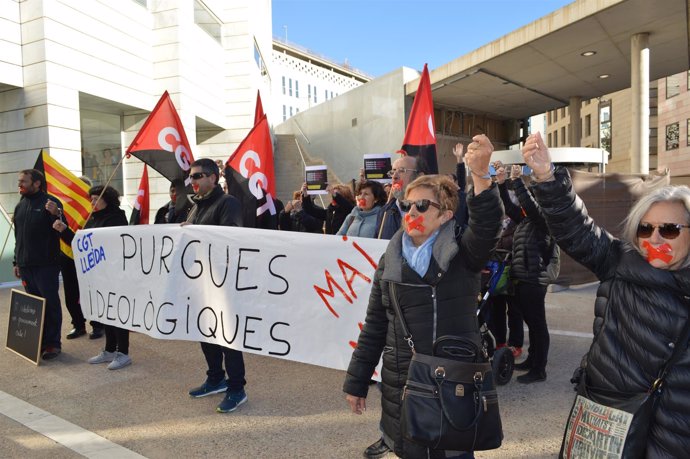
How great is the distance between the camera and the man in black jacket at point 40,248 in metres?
5.30

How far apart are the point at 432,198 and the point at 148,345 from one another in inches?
187

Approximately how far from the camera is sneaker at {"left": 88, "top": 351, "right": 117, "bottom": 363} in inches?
202

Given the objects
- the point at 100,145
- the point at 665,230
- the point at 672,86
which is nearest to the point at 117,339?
the point at 665,230

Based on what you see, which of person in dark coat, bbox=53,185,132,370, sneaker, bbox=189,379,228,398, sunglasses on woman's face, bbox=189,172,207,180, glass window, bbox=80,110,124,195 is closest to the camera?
sunglasses on woman's face, bbox=189,172,207,180

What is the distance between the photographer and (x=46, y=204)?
17.4 ft

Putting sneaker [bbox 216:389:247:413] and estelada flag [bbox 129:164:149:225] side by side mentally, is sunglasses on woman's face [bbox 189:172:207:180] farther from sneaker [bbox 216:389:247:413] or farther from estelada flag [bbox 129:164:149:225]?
estelada flag [bbox 129:164:149:225]

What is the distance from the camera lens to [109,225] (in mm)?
5441

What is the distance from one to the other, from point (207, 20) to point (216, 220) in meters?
17.9

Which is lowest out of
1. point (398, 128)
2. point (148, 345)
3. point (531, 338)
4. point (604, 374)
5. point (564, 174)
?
point (148, 345)

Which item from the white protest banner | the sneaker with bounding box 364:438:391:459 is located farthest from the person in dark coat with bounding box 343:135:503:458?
the white protest banner

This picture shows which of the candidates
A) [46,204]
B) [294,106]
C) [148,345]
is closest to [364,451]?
[148,345]

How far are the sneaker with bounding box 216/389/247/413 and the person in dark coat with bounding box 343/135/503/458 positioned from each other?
184 cm

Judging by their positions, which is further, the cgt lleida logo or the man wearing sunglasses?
the cgt lleida logo

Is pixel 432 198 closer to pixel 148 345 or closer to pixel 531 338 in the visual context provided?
pixel 531 338
